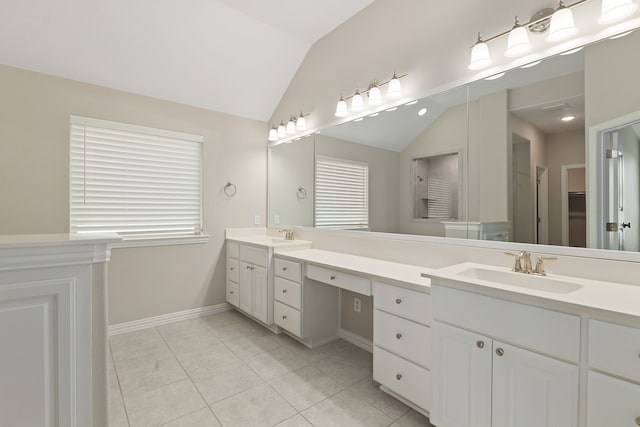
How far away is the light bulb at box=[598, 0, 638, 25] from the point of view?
1.32 metres

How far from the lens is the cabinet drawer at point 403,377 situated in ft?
5.37

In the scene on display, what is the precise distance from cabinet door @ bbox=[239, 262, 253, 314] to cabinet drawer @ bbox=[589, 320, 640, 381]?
261 cm

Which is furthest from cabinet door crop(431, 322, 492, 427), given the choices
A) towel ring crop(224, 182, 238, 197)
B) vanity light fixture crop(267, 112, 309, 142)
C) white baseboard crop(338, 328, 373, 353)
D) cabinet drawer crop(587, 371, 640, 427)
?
towel ring crop(224, 182, 238, 197)

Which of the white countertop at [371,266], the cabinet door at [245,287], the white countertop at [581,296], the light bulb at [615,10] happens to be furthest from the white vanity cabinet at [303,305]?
the light bulb at [615,10]

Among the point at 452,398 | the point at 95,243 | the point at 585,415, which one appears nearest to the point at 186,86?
the point at 95,243

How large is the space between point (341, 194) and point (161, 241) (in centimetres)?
195

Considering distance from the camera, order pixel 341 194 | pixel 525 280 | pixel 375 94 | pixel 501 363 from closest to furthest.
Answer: pixel 501 363 → pixel 525 280 → pixel 375 94 → pixel 341 194

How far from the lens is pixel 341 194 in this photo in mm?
2824

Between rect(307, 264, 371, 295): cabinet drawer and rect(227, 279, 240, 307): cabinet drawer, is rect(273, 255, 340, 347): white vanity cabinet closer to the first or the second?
rect(307, 264, 371, 295): cabinet drawer

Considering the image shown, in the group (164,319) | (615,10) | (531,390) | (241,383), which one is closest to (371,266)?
(531,390)

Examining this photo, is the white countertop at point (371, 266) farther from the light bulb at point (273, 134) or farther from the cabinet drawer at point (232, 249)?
the light bulb at point (273, 134)

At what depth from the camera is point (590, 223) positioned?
4.80 ft

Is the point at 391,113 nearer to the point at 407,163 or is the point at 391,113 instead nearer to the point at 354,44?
the point at 407,163

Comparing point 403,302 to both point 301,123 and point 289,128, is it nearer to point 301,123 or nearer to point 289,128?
point 301,123
